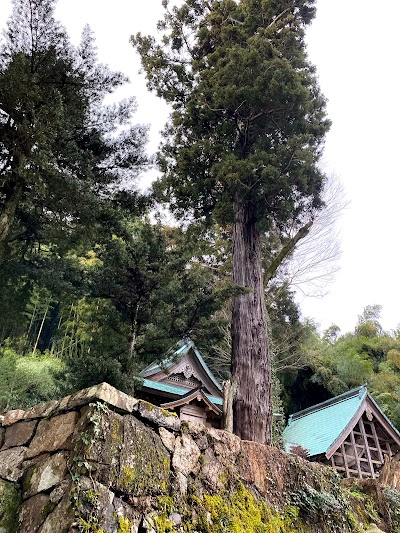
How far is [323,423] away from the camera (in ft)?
42.6

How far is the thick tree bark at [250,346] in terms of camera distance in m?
5.23

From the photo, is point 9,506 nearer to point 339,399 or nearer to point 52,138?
point 52,138

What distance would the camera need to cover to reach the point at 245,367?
5633mm

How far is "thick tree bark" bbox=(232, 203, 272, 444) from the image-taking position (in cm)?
523

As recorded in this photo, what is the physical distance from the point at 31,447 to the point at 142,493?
2.70 feet

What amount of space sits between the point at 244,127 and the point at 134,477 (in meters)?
6.72

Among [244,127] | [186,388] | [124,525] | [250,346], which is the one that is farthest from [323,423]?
[124,525]

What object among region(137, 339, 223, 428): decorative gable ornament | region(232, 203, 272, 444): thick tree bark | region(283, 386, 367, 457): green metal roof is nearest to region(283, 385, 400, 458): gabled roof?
region(283, 386, 367, 457): green metal roof

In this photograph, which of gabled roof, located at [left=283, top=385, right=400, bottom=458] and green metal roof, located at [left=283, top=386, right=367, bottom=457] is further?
green metal roof, located at [left=283, top=386, right=367, bottom=457]

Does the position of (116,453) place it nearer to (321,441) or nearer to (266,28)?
(266,28)

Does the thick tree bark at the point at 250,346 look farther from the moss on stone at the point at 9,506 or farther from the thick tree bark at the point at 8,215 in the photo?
the thick tree bark at the point at 8,215

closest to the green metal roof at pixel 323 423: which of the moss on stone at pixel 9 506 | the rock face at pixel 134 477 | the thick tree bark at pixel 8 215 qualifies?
the rock face at pixel 134 477

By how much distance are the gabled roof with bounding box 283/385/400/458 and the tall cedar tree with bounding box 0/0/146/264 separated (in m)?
9.45

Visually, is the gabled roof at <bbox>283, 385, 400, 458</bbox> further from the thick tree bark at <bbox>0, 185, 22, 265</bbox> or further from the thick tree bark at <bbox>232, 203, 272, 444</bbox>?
the thick tree bark at <bbox>0, 185, 22, 265</bbox>
